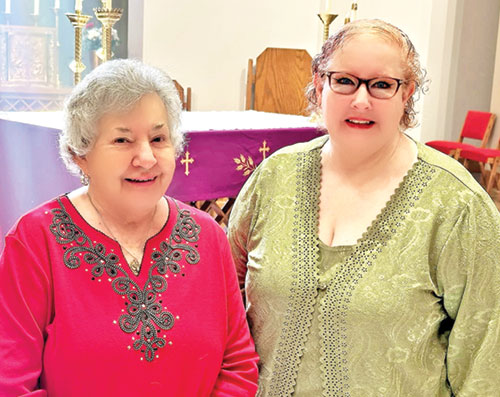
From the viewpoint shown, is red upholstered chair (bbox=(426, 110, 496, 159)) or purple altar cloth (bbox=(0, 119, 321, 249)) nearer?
purple altar cloth (bbox=(0, 119, 321, 249))

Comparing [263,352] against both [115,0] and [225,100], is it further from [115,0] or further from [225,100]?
[115,0]

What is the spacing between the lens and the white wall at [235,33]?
22.2ft

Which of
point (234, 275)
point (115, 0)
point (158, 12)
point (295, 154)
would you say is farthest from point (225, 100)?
point (234, 275)

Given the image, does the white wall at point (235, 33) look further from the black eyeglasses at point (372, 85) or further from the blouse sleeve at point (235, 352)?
the blouse sleeve at point (235, 352)

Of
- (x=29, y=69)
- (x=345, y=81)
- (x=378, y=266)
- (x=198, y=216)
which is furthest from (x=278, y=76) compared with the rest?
(x=198, y=216)

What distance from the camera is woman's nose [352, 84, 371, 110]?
6.06ft

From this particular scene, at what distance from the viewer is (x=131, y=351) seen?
58.6 inches

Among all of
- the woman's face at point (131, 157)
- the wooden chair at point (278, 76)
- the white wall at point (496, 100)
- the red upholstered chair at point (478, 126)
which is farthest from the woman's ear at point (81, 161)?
the white wall at point (496, 100)

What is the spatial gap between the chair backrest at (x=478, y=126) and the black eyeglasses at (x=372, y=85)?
285 inches

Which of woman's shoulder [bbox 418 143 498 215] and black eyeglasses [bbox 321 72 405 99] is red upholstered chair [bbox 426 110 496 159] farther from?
black eyeglasses [bbox 321 72 405 99]

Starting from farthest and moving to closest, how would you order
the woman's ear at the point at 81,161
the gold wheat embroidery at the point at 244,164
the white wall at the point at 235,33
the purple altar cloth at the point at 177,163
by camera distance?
the white wall at the point at 235,33 → the gold wheat embroidery at the point at 244,164 → the purple altar cloth at the point at 177,163 → the woman's ear at the point at 81,161

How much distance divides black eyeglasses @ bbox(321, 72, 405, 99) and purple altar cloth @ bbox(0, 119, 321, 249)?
1.43 meters

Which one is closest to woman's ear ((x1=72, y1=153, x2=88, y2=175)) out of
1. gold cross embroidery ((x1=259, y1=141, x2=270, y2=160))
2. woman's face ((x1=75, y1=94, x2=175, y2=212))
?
woman's face ((x1=75, y1=94, x2=175, y2=212))

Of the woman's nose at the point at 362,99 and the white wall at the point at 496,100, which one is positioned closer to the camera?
the woman's nose at the point at 362,99
